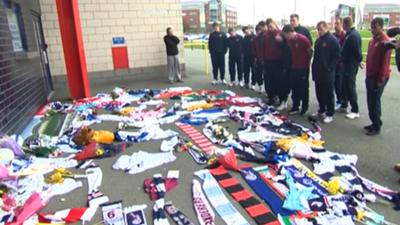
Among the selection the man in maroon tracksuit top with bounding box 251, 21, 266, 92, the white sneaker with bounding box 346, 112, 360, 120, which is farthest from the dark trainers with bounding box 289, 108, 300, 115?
the man in maroon tracksuit top with bounding box 251, 21, 266, 92

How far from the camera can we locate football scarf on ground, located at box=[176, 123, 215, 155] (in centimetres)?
451

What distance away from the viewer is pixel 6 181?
3.56 meters

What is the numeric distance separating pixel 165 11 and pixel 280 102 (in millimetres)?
6108

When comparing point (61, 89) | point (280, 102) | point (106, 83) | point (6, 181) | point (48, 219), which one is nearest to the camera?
point (48, 219)

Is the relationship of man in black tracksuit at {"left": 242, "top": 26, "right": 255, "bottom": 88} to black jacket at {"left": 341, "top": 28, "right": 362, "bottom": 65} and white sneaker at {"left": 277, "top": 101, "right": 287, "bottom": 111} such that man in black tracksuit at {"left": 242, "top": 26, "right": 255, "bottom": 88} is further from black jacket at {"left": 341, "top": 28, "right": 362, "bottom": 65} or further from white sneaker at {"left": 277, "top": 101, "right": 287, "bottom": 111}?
black jacket at {"left": 341, "top": 28, "right": 362, "bottom": 65}

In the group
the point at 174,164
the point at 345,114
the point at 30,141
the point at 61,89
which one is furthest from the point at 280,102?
the point at 61,89

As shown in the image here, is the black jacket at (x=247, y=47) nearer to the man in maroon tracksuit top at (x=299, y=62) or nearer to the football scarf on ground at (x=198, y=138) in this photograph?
the man in maroon tracksuit top at (x=299, y=62)

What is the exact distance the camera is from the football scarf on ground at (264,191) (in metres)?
2.96

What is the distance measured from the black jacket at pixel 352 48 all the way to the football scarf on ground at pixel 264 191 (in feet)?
10.1

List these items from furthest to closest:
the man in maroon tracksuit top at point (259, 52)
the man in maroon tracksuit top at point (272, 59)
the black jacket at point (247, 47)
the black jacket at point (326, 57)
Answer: the black jacket at point (247, 47) < the man in maroon tracksuit top at point (259, 52) < the man in maroon tracksuit top at point (272, 59) < the black jacket at point (326, 57)

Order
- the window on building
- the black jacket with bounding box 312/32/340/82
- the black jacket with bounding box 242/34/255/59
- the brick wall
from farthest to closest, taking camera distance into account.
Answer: the brick wall < the black jacket with bounding box 242/34/255/59 < the window on building < the black jacket with bounding box 312/32/340/82

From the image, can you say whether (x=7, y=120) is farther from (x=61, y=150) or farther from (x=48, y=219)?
(x=48, y=219)

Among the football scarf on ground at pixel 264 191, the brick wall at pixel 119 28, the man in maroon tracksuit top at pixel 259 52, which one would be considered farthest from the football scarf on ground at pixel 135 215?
the brick wall at pixel 119 28

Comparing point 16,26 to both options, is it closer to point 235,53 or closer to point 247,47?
point 247,47
